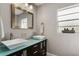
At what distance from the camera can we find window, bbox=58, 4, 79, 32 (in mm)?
1223

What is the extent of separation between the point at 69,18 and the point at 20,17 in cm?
62

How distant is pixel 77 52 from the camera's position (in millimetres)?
1225

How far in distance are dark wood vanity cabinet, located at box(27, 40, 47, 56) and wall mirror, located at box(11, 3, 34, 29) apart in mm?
247

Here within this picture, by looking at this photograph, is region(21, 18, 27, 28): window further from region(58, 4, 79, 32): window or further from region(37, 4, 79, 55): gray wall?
region(58, 4, 79, 32): window

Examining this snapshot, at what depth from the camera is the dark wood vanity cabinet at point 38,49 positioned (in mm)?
1238

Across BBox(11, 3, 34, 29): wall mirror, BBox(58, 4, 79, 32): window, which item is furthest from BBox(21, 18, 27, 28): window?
BBox(58, 4, 79, 32): window

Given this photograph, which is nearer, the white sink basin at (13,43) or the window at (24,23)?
the white sink basin at (13,43)

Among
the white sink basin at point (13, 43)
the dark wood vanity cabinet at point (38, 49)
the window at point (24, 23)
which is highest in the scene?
the window at point (24, 23)

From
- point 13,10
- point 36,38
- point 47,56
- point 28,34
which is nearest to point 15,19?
point 13,10

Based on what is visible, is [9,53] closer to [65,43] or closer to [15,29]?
[15,29]

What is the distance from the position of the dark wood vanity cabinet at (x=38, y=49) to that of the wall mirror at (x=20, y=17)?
0.81 feet

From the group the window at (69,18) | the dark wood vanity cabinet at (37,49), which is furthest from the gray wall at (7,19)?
the window at (69,18)

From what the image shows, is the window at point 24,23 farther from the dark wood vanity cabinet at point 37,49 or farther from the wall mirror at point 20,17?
the dark wood vanity cabinet at point 37,49

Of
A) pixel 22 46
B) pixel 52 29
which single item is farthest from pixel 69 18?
pixel 22 46
